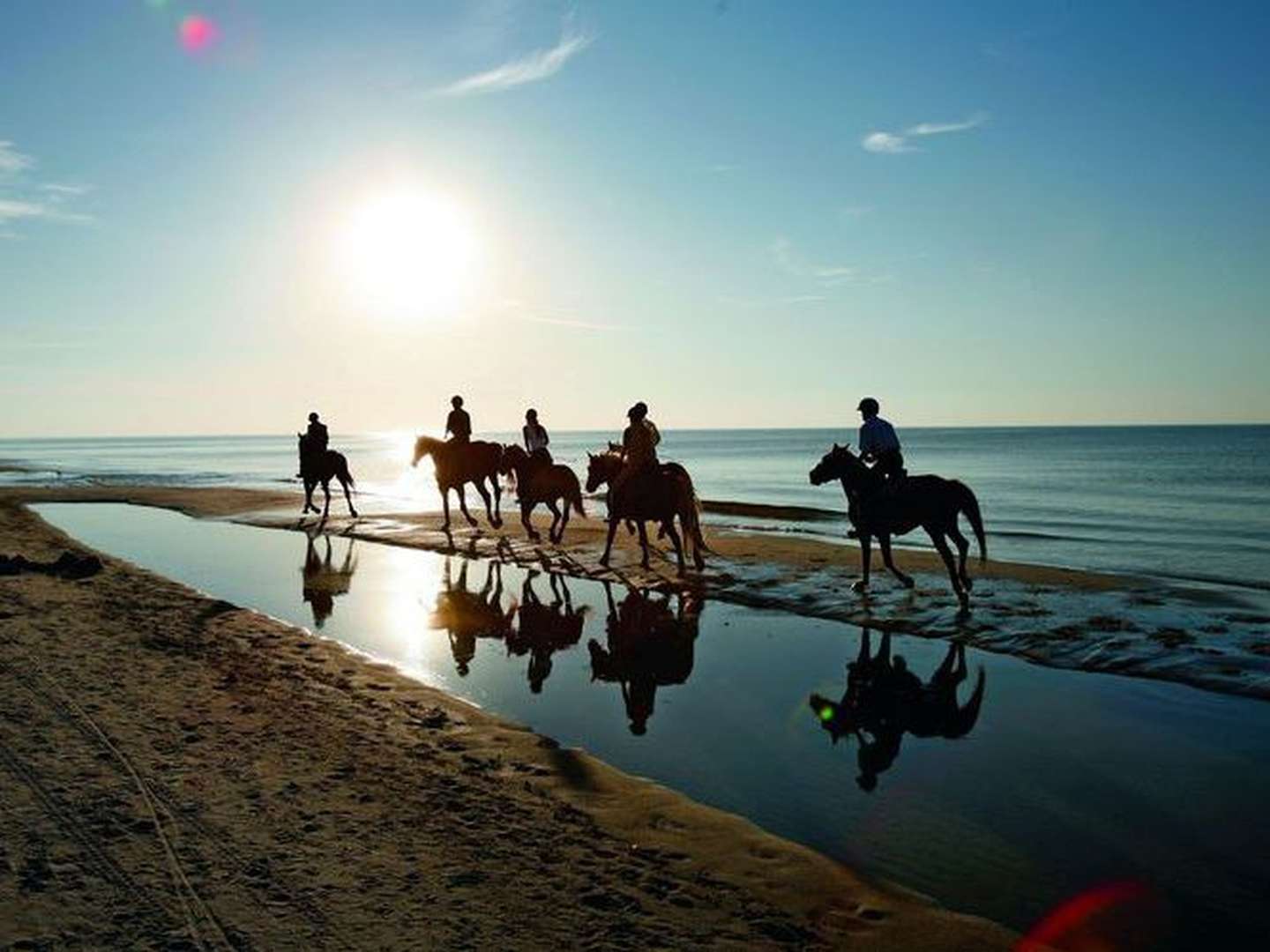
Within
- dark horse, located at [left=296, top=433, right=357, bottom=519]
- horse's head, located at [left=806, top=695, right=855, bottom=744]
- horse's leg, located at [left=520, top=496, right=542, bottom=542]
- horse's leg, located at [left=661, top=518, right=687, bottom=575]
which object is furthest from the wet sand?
dark horse, located at [left=296, top=433, right=357, bottom=519]

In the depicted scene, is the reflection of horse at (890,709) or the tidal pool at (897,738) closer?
the tidal pool at (897,738)

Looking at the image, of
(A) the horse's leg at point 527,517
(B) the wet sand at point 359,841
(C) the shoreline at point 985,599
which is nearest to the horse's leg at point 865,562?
(C) the shoreline at point 985,599

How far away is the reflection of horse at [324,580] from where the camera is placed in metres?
13.0

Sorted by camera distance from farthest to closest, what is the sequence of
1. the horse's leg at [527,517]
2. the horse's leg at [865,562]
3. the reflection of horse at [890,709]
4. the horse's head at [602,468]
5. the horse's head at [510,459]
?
the horse's head at [510,459] < the horse's leg at [527,517] < the horse's head at [602,468] < the horse's leg at [865,562] < the reflection of horse at [890,709]

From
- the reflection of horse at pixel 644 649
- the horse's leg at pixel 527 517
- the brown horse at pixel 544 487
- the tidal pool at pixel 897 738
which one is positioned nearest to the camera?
the tidal pool at pixel 897 738

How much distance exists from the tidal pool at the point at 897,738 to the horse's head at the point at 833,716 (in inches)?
1.3

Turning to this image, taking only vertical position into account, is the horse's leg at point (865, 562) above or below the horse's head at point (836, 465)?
below

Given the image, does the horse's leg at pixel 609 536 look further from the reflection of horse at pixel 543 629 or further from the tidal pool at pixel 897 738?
the tidal pool at pixel 897 738

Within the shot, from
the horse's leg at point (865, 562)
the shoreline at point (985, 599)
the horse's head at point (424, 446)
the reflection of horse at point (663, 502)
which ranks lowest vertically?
the shoreline at point (985, 599)

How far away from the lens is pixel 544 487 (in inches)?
800

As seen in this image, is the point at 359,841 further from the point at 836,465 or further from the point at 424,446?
the point at 424,446

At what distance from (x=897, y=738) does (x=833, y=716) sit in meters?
0.71

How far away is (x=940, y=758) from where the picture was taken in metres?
6.77

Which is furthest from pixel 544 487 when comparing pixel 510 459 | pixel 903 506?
pixel 903 506
